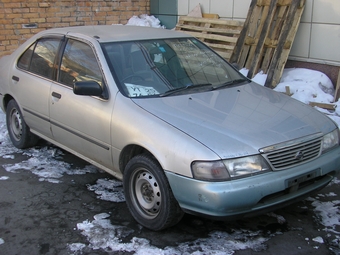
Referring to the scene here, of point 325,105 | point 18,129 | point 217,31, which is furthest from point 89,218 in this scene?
point 217,31

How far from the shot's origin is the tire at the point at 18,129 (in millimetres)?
5734

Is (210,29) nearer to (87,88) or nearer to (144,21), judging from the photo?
(144,21)

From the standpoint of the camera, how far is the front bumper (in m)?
3.25

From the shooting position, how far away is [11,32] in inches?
374

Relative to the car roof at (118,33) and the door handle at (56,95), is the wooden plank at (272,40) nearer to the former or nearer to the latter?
the car roof at (118,33)

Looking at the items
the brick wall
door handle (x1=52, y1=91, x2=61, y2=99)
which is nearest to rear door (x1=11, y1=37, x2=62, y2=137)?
door handle (x1=52, y1=91, x2=61, y2=99)

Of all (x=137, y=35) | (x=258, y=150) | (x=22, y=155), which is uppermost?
(x=137, y=35)

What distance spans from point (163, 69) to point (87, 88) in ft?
2.78

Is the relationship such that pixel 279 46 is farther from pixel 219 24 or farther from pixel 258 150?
pixel 258 150

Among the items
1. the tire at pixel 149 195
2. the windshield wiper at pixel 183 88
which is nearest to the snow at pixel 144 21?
the windshield wiper at pixel 183 88

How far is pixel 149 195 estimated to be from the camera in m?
3.83

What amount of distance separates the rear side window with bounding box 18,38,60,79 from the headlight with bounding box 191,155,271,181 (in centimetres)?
246

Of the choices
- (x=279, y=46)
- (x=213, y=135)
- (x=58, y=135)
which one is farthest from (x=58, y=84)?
(x=279, y=46)

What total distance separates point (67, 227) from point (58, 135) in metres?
1.32
